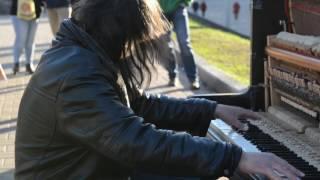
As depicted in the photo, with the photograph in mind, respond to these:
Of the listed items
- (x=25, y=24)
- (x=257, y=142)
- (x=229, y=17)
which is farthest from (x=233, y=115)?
(x=229, y=17)

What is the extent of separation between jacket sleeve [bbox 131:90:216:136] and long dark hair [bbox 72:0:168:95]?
563 millimetres

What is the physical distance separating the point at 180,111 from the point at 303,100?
56 cm

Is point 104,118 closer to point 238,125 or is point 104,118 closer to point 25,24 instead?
point 238,125

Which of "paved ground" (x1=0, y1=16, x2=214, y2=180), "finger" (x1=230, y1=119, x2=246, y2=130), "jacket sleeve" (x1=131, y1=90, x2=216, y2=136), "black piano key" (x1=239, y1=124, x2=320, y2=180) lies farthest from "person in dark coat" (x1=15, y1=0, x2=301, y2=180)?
"paved ground" (x1=0, y1=16, x2=214, y2=180)

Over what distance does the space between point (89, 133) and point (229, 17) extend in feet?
48.6

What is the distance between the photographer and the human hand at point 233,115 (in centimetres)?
280

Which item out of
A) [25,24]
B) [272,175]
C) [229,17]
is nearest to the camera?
[272,175]

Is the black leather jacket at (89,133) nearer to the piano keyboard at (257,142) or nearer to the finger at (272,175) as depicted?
the finger at (272,175)

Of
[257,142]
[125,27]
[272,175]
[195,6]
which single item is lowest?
[195,6]

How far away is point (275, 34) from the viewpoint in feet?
10.1

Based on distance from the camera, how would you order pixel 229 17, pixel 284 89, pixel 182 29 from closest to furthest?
pixel 284 89 < pixel 182 29 < pixel 229 17

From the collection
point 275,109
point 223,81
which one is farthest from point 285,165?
point 223,81

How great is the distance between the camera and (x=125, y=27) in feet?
6.91

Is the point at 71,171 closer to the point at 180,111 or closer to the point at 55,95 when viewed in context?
the point at 55,95
